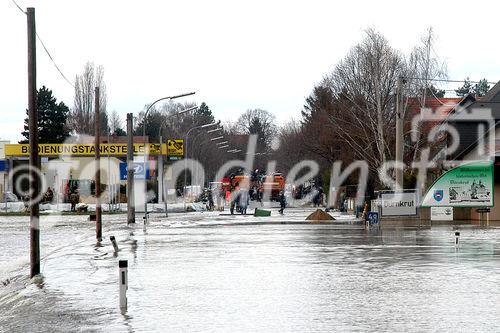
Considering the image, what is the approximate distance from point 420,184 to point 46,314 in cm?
4411

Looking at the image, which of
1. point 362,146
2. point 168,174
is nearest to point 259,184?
point 168,174

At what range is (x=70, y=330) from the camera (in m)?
13.9

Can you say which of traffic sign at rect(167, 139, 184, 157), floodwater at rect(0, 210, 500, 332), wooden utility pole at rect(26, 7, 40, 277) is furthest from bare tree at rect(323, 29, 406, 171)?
wooden utility pole at rect(26, 7, 40, 277)

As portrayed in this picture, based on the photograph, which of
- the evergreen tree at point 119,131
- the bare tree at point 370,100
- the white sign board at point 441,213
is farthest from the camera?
the evergreen tree at point 119,131

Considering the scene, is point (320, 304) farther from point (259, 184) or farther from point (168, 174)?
point (168, 174)

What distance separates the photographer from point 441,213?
52969 millimetres

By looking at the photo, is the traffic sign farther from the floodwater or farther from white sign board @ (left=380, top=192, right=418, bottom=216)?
the floodwater

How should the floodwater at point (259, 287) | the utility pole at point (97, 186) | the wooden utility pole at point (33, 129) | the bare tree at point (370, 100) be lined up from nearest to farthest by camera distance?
the floodwater at point (259, 287), the wooden utility pole at point (33, 129), the utility pole at point (97, 186), the bare tree at point (370, 100)

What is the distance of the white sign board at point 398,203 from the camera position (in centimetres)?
5158

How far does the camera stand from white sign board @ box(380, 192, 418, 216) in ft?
169

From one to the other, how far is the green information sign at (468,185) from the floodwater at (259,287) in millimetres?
17508

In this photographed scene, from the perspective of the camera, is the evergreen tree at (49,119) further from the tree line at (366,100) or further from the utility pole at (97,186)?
the utility pole at (97,186)

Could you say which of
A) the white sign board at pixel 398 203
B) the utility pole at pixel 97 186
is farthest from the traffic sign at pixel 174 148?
the utility pole at pixel 97 186

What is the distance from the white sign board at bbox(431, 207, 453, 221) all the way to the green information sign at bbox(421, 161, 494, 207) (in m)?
1.00
